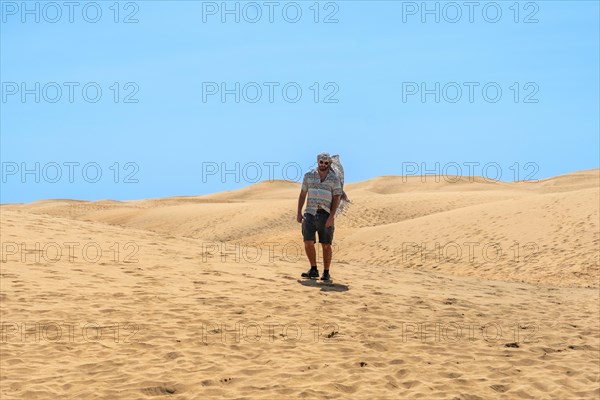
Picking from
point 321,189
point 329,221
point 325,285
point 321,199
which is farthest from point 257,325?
point 325,285

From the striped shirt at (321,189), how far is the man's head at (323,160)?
5.6 inches

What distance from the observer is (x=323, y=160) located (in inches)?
Result: 437

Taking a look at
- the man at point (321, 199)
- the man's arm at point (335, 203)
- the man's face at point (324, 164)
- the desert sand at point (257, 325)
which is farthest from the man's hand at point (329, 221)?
the desert sand at point (257, 325)

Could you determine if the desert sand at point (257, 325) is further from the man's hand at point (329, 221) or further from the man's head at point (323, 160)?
the man's head at point (323, 160)

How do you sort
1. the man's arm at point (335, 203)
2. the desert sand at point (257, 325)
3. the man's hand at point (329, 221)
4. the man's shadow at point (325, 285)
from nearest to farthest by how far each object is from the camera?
the desert sand at point (257, 325) → the man's hand at point (329, 221) → the man's arm at point (335, 203) → the man's shadow at point (325, 285)

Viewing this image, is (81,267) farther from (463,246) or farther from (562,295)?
(463,246)

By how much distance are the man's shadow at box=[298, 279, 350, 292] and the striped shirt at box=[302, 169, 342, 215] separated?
1.36m

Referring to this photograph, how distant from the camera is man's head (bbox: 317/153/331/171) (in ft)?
36.4

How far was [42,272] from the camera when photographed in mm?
11641

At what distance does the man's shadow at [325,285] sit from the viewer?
11742mm

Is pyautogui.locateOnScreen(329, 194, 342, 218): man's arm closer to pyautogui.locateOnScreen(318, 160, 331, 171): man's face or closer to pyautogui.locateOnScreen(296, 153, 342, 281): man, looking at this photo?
pyautogui.locateOnScreen(296, 153, 342, 281): man

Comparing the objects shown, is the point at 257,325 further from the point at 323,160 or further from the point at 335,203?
the point at 323,160

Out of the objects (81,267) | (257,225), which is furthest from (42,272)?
(257,225)

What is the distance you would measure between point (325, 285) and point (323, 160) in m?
2.20
